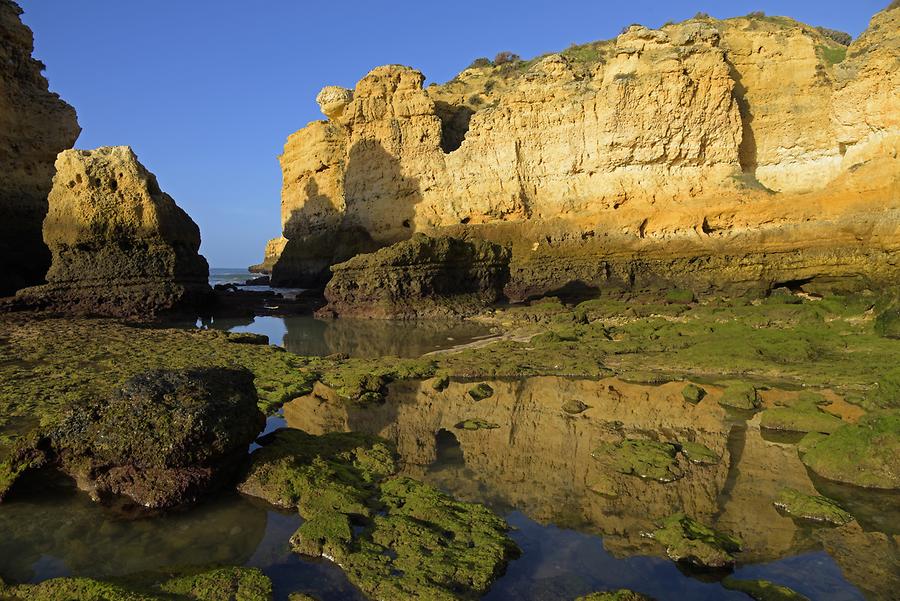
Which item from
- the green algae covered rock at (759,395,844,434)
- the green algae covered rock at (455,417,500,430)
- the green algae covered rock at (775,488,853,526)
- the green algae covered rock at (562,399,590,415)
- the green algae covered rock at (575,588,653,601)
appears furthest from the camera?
the green algae covered rock at (562,399,590,415)

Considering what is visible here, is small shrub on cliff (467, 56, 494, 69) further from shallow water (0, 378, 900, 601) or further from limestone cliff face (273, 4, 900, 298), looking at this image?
shallow water (0, 378, 900, 601)

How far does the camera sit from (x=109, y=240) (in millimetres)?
18016

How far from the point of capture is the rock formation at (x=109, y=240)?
17.5 m

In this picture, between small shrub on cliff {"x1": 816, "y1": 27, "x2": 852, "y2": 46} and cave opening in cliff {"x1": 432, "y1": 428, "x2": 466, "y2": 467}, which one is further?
small shrub on cliff {"x1": 816, "y1": 27, "x2": 852, "y2": 46}

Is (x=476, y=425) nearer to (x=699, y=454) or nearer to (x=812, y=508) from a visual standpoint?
(x=699, y=454)

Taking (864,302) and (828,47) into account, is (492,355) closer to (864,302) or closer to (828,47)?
(864,302)

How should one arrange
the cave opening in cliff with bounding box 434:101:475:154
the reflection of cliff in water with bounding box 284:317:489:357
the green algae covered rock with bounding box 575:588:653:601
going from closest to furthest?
the green algae covered rock with bounding box 575:588:653:601
the reflection of cliff in water with bounding box 284:317:489:357
the cave opening in cliff with bounding box 434:101:475:154

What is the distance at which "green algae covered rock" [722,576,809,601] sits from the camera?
3.68m

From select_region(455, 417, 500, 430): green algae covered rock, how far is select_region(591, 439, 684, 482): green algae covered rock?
5.04 ft

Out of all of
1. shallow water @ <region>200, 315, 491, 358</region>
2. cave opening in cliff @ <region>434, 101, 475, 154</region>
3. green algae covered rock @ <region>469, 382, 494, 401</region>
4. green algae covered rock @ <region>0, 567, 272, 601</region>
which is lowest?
green algae covered rock @ <region>0, 567, 272, 601</region>

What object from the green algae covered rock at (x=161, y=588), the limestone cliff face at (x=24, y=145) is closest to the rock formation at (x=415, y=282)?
the limestone cliff face at (x=24, y=145)

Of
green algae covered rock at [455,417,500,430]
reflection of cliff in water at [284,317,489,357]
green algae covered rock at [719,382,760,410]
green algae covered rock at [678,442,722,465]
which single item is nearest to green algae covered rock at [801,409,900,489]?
green algae covered rock at [678,442,722,465]

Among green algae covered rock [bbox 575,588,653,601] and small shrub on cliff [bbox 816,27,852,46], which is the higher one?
small shrub on cliff [bbox 816,27,852,46]

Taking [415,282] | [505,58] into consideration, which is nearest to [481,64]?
[505,58]
